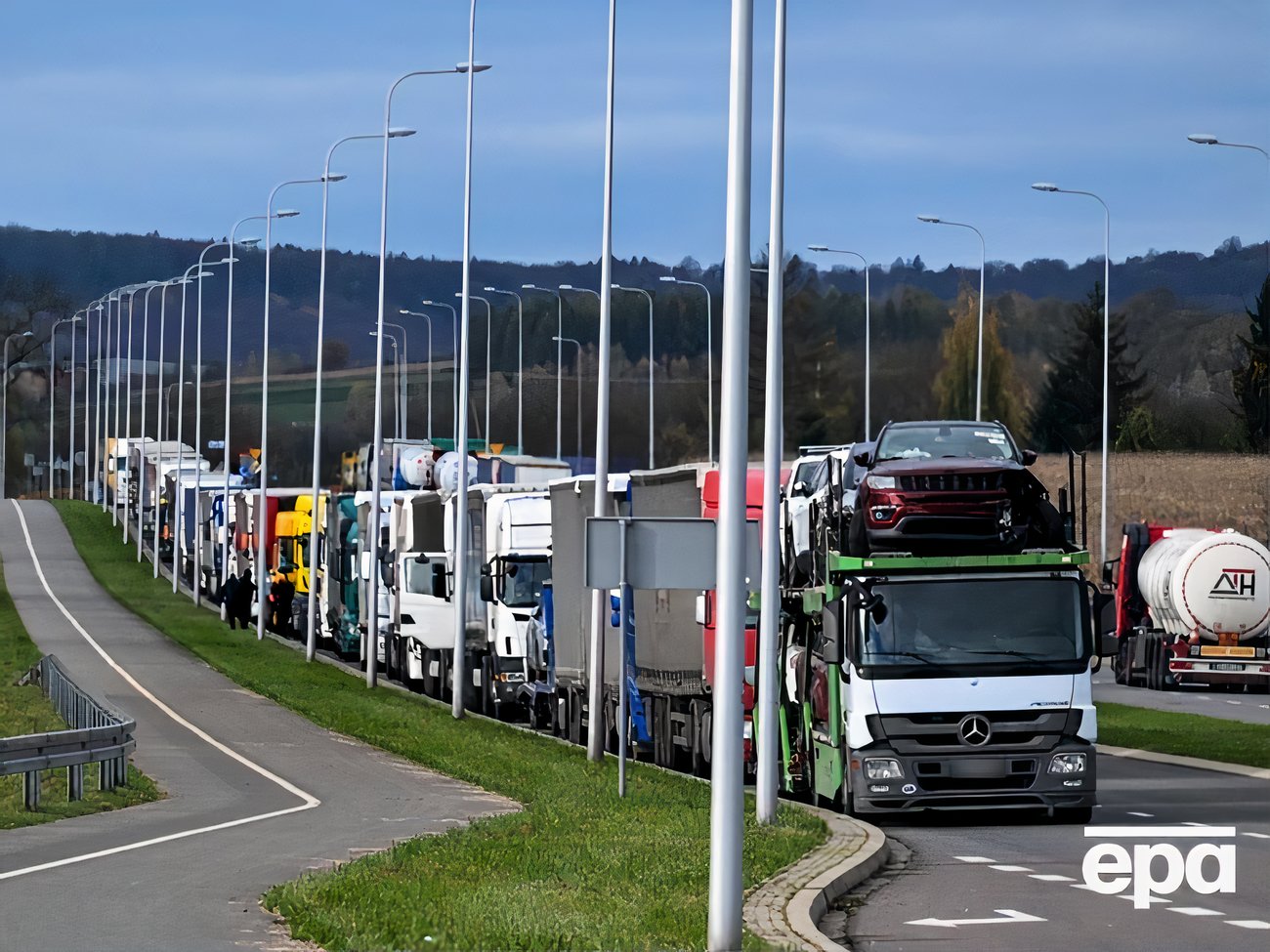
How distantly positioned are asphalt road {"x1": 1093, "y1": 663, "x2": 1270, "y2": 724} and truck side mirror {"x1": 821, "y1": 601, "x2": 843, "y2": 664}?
1684 cm

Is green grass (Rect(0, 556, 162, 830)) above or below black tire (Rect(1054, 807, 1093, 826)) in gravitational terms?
below

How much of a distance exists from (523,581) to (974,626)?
720 inches

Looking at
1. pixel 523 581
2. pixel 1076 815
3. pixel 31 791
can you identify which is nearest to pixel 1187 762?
pixel 1076 815

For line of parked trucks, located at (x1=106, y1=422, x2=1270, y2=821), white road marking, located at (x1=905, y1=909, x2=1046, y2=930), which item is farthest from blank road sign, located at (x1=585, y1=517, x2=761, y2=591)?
white road marking, located at (x1=905, y1=909, x2=1046, y2=930)

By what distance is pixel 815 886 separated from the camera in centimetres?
1483

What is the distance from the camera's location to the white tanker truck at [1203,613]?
45906mm

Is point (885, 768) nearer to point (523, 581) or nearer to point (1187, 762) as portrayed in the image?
point (1187, 762)

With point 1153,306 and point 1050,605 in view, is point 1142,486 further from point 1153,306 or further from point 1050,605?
point 1050,605

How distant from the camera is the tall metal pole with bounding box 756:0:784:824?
19.2m

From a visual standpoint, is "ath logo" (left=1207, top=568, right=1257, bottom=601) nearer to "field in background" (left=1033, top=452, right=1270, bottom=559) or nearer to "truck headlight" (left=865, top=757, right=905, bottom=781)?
"truck headlight" (left=865, top=757, right=905, bottom=781)

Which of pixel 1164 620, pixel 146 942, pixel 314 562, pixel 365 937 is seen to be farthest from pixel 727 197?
pixel 314 562

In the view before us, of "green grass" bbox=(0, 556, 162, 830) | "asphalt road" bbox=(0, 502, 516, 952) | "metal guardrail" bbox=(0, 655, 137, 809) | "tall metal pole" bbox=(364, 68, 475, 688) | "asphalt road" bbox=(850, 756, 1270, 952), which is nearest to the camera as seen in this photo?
"asphalt road" bbox=(850, 756, 1270, 952)

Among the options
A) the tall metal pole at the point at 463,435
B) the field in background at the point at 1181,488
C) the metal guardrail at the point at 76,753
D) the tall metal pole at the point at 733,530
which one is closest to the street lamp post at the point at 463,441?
the tall metal pole at the point at 463,435

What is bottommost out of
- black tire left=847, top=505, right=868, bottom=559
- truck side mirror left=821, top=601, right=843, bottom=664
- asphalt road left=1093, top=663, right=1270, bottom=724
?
asphalt road left=1093, top=663, right=1270, bottom=724
